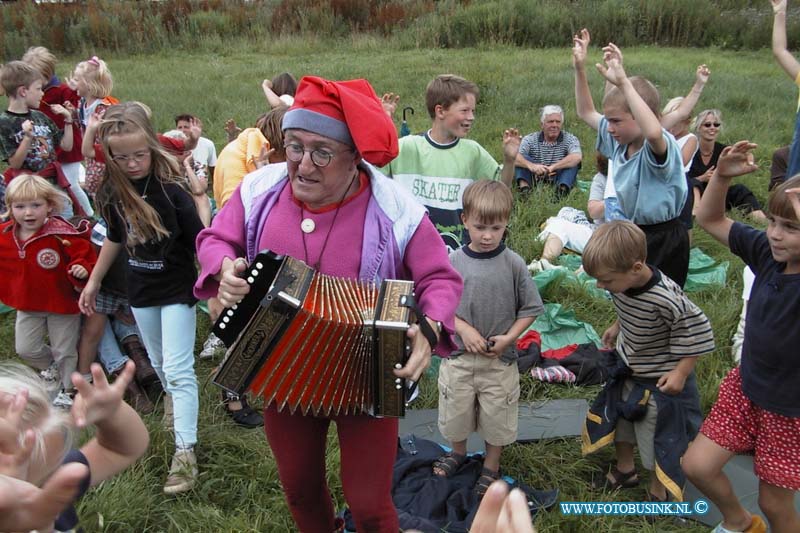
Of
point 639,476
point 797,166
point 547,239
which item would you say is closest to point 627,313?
point 639,476

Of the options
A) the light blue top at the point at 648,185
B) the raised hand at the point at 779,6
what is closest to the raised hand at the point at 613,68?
the light blue top at the point at 648,185

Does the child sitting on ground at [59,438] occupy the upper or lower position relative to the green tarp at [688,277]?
upper

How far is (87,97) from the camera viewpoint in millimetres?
6363

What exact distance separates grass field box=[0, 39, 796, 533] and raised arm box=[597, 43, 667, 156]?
1.60 meters

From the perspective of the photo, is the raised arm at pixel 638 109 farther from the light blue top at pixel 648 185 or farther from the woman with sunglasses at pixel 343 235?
the woman with sunglasses at pixel 343 235

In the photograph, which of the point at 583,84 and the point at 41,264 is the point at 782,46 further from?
the point at 41,264

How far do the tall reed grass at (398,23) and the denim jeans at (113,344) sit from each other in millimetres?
13463

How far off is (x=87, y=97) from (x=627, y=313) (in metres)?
5.53

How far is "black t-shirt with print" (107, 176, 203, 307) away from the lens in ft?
11.1

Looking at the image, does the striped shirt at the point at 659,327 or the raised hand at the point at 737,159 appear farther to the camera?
the striped shirt at the point at 659,327

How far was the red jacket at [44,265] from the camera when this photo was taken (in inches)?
159

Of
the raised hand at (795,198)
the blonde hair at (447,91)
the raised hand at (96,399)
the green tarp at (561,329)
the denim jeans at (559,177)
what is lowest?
the green tarp at (561,329)

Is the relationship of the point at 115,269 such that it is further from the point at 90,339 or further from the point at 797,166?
the point at 797,166

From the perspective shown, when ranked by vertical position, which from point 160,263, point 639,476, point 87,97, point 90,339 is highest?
point 87,97
